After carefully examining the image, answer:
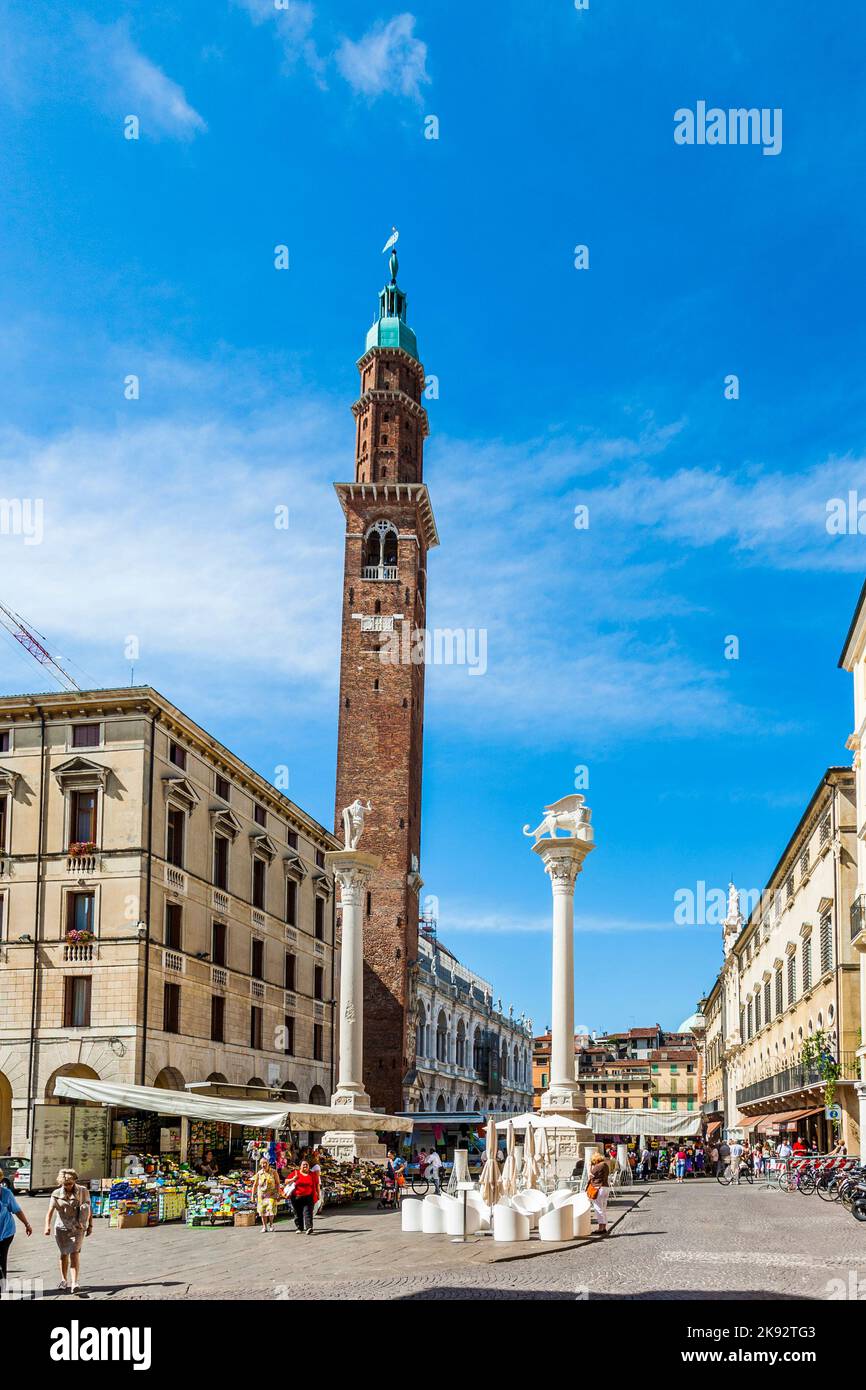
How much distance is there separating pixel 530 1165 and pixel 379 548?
55.0 meters

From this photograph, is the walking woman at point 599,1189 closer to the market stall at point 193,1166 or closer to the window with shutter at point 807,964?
the market stall at point 193,1166

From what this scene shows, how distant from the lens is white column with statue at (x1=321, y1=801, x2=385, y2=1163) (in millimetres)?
37281

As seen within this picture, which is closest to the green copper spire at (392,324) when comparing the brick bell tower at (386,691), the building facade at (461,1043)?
the brick bell tower at (386,691)

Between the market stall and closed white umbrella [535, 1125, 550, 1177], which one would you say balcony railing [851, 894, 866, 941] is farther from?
the market stall

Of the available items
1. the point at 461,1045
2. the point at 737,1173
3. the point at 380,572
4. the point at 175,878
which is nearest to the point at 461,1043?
the point at 461,1045

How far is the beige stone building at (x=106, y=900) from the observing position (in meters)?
39.9

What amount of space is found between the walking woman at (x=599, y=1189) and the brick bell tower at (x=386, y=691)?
48264 mm

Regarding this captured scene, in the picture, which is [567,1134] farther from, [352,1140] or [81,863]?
[81,863]

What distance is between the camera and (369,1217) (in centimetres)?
2884

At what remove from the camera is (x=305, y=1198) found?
24562 mm

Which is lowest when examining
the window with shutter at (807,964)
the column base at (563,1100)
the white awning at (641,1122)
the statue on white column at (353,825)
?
the white awning at (641,1122)

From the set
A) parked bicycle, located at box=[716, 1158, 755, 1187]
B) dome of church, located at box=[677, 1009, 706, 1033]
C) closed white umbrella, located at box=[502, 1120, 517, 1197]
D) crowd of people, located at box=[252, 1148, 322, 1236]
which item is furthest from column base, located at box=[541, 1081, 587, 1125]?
dome of church, located at box=[677, 1009, 706, 1033]

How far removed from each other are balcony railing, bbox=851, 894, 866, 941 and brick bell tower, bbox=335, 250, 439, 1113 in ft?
114
